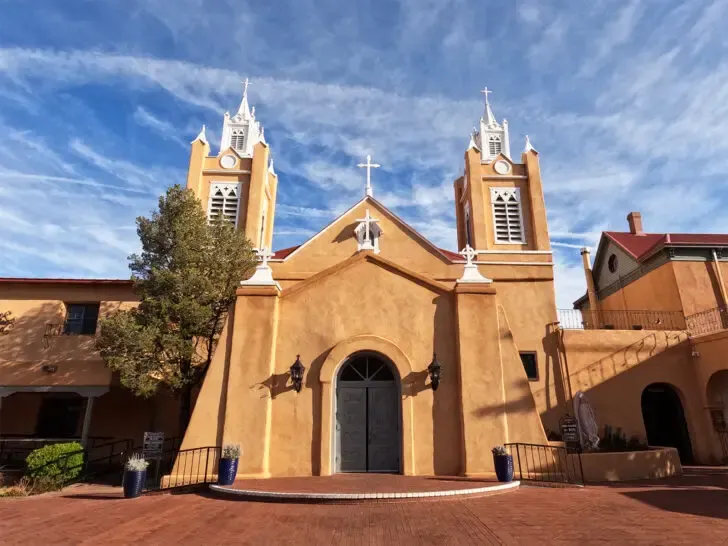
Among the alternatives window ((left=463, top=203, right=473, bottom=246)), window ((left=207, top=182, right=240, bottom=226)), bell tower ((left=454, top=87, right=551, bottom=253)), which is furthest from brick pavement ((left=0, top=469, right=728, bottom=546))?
window ((left=207, top=182, right=240, bottom=226))

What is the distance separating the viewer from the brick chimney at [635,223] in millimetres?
28453

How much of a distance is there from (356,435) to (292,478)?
80.4 inches

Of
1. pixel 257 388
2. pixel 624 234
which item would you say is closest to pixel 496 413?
pixel 257 388

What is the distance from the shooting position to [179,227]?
16.6 m

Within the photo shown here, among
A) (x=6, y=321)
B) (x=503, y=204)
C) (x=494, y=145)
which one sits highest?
(x=494, y=145)

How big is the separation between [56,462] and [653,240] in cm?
2992

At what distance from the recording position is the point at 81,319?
19391mm

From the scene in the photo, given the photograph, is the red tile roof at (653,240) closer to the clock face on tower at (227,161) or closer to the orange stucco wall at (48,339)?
the clock face on tower at (227,161)

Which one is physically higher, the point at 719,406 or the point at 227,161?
the point at 227,161

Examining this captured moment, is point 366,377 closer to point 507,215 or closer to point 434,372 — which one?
point 434,372

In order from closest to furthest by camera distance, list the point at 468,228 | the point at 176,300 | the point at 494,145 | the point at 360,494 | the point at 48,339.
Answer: the point at 360,494 → the point at 176,300 → the point at 48,339 → the point at 468,228 → the point at 494,145

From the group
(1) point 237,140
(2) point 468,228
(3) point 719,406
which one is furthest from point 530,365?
(1) point 237,140

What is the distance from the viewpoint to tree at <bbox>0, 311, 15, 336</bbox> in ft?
56.0

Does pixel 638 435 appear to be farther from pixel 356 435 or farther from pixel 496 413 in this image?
pixel 356 435
